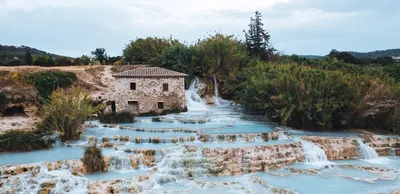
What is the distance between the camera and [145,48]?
1510 inches

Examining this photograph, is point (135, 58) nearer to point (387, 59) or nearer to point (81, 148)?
point (81, 148)

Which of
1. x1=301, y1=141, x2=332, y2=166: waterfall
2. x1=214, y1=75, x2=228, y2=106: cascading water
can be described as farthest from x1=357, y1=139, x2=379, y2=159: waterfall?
x1=214, y1=75, x2=228, y2=106: cascading water

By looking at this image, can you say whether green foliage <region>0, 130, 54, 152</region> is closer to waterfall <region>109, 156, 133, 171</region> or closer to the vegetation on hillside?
waterfall <region>109, 156, 133, 171</region>

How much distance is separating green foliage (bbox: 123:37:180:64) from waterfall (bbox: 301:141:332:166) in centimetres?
2145

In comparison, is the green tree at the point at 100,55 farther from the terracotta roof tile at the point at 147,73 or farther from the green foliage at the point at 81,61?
the terracotta roof tile at the point at 147,73

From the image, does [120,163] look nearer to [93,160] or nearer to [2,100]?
[93,160]

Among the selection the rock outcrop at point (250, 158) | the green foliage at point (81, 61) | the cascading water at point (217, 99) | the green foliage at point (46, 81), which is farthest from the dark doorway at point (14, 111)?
the green foliage at point (81, 61)

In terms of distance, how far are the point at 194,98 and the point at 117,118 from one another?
8032 millimetres

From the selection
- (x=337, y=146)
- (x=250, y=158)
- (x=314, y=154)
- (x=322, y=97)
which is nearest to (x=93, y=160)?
(x=250, y=158)

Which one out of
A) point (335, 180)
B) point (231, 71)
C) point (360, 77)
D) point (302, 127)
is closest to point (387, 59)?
point (231, 71)

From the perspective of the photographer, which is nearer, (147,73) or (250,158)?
(250,158)

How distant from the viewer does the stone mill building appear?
1042 inches

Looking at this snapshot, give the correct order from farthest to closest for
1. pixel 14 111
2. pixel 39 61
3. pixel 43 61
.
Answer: pixel 43 61 → pixel 39 61 → pixel 14 111

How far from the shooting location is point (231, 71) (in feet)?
107
